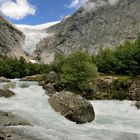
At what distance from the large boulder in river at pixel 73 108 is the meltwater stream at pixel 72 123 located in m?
0.66

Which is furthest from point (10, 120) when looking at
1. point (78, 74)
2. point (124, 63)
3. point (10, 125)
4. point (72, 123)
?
point (124, 63)

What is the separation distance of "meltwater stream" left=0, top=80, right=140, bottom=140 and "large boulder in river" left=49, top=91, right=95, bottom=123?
0.66 m

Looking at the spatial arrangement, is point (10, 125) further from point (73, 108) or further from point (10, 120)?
point (73, 108)

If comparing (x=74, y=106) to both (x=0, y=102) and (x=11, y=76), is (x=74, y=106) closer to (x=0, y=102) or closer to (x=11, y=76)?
(x=0, y=102)

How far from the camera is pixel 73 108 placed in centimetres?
Answer: 3509

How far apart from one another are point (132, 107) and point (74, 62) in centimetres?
1610

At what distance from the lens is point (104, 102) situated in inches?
2100

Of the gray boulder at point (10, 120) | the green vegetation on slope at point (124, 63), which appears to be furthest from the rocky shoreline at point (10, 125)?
the green vegetation on slope at point (124, 63)

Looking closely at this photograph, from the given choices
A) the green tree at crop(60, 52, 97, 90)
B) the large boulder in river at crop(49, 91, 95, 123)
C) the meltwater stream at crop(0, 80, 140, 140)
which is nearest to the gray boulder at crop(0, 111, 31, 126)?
the meltwater stream at crop(0, 80, 140, 140)

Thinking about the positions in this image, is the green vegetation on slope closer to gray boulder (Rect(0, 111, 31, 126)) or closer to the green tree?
the green tree

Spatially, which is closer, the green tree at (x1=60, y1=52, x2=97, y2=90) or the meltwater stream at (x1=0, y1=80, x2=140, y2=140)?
the meltwater stream at (x1=0, y1=80, x2=140, y2=140)

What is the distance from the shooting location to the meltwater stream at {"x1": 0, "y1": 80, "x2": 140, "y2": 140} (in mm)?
25056

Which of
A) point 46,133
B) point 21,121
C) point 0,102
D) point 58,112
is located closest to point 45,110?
point 58,112

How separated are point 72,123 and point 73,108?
2.48 meters
